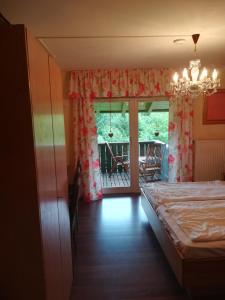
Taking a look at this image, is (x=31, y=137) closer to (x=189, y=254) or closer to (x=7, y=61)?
(x=7, y=61)

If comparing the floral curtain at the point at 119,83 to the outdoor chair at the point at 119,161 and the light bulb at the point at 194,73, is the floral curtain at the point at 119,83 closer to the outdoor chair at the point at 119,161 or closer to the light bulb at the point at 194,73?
the outdoor chair at the point at 119,161

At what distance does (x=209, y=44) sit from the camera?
3.06 m

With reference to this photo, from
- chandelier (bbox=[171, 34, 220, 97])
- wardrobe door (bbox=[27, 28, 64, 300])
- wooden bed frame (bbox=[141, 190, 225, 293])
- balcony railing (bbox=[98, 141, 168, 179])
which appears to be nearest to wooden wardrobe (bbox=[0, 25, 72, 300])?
wardrobe door (bbox=[27, 28, 64, 300])

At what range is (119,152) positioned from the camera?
4.91 m

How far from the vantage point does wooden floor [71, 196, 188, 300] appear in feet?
6.96

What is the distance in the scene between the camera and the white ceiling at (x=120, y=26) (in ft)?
6.37

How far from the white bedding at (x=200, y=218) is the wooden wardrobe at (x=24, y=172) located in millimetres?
1330

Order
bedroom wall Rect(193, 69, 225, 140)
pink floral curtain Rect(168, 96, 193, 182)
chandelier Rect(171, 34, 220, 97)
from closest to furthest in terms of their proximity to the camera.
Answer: chandelier Rect(171, 34, 220, 97), pink floral curtain Rect(168, 96, 193, 182), bedroom wall Rect(193, 69, 225, 140)

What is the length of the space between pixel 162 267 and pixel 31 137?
6.73 ft

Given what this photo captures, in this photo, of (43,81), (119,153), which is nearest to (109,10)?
(43,81)

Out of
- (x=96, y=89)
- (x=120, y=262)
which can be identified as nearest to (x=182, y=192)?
(x=120, y=262)

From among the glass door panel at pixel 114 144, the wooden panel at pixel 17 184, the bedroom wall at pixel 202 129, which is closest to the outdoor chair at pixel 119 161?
the glass door panel at pixel 114 144

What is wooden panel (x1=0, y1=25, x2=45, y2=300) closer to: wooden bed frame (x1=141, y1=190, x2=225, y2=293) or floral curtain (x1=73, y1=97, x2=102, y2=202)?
wooden bed frame (x1=141, y1=190, x2=225, y2=293)

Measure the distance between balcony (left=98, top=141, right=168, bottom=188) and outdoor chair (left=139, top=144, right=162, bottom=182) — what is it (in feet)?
0.23
